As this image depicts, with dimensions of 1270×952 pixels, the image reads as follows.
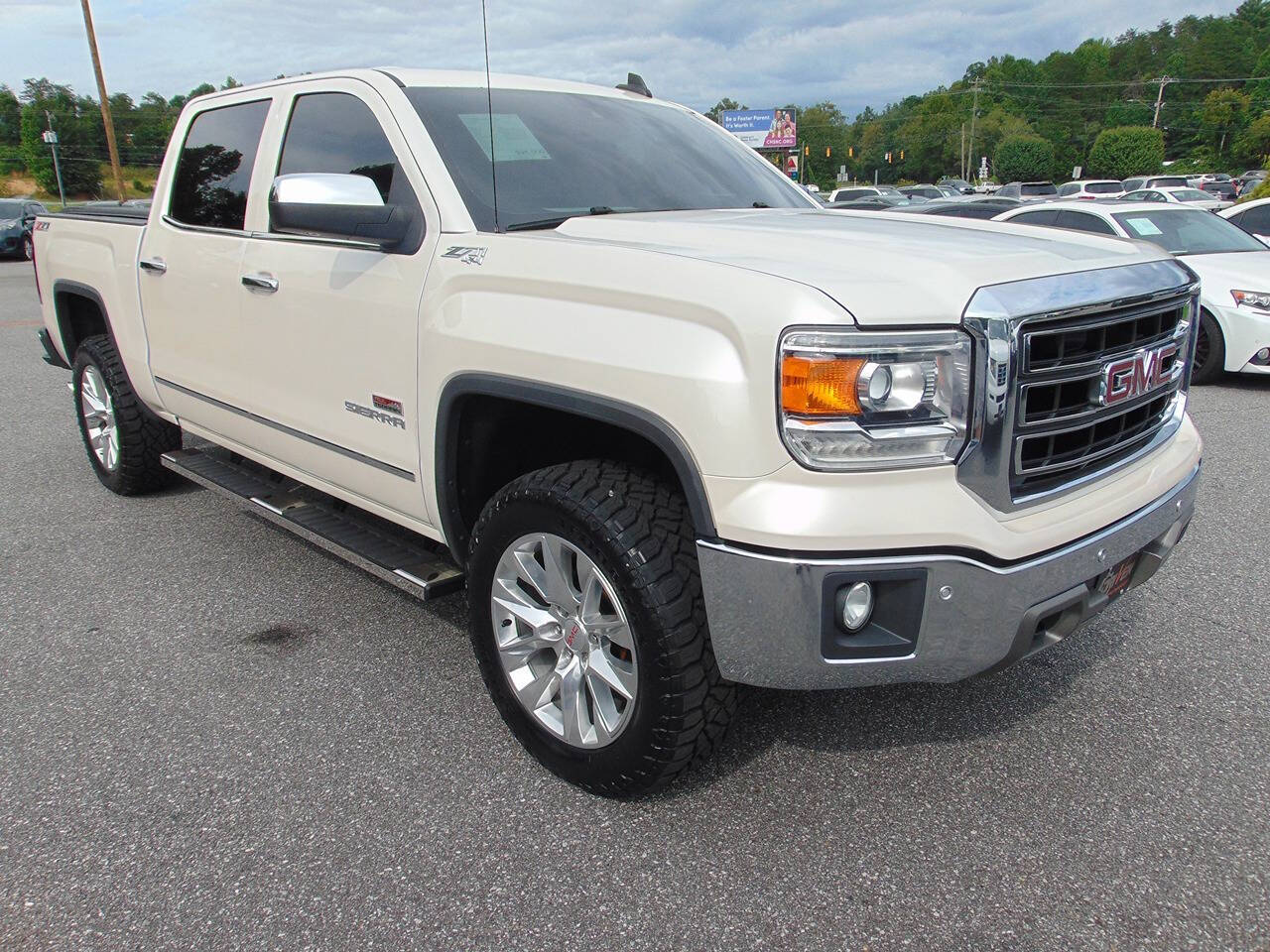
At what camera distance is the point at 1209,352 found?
8266 mm

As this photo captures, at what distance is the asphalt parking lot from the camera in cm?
224

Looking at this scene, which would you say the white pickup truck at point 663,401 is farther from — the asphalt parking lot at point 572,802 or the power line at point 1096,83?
the power line at point 1096,83

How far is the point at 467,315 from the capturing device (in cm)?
273

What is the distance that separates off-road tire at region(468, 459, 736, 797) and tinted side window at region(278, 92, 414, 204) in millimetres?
1115

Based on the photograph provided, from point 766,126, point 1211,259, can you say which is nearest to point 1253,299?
point 1211,259

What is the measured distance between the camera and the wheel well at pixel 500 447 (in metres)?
2.79

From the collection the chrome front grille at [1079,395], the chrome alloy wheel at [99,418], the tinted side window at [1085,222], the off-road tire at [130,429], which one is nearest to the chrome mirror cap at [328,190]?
the chrome front grille at [1079,395]

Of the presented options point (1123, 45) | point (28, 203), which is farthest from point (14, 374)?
point (1123, 45)

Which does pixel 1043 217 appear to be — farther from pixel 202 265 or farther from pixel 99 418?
pixel 99 418

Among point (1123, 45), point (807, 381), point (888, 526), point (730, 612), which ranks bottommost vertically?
point (730, 612)

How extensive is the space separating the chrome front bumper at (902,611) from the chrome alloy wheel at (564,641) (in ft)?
1.07

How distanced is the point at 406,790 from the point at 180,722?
87 centimetres

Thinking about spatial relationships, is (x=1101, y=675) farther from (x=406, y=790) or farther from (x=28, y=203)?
(x=28, y=203)

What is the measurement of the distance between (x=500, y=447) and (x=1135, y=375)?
69.1 inches
